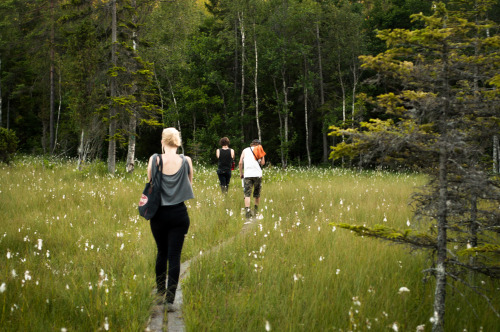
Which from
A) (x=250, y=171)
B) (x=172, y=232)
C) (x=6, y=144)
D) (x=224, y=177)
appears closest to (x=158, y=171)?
(x=172, y=232)

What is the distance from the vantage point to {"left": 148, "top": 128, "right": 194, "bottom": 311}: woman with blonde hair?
4.34m

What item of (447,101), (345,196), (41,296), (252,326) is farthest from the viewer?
(345,196)

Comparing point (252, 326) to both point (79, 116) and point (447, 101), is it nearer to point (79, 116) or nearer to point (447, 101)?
point (447, 101)

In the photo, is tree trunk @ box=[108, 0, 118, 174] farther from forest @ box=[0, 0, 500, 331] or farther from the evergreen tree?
the evergreen tree

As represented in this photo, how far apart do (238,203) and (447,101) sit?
Result: 8018mm

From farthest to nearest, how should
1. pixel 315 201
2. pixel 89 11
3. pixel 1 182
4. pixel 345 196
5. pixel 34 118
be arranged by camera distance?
1. pixel 34 118
2. pixel 89 11
3. pixel 1 182
4. pixel 345 196
5. pixel 315 201

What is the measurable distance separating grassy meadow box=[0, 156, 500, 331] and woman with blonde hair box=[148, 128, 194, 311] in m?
0.28

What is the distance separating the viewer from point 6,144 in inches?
687

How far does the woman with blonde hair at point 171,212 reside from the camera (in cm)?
434

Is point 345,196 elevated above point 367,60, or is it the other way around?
point 367,60

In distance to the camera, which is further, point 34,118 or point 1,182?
point 34,118

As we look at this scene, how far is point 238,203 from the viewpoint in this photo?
10.6 metres

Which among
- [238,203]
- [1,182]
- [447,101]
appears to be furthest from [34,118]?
[447,101]

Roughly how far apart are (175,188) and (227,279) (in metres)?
1.51
